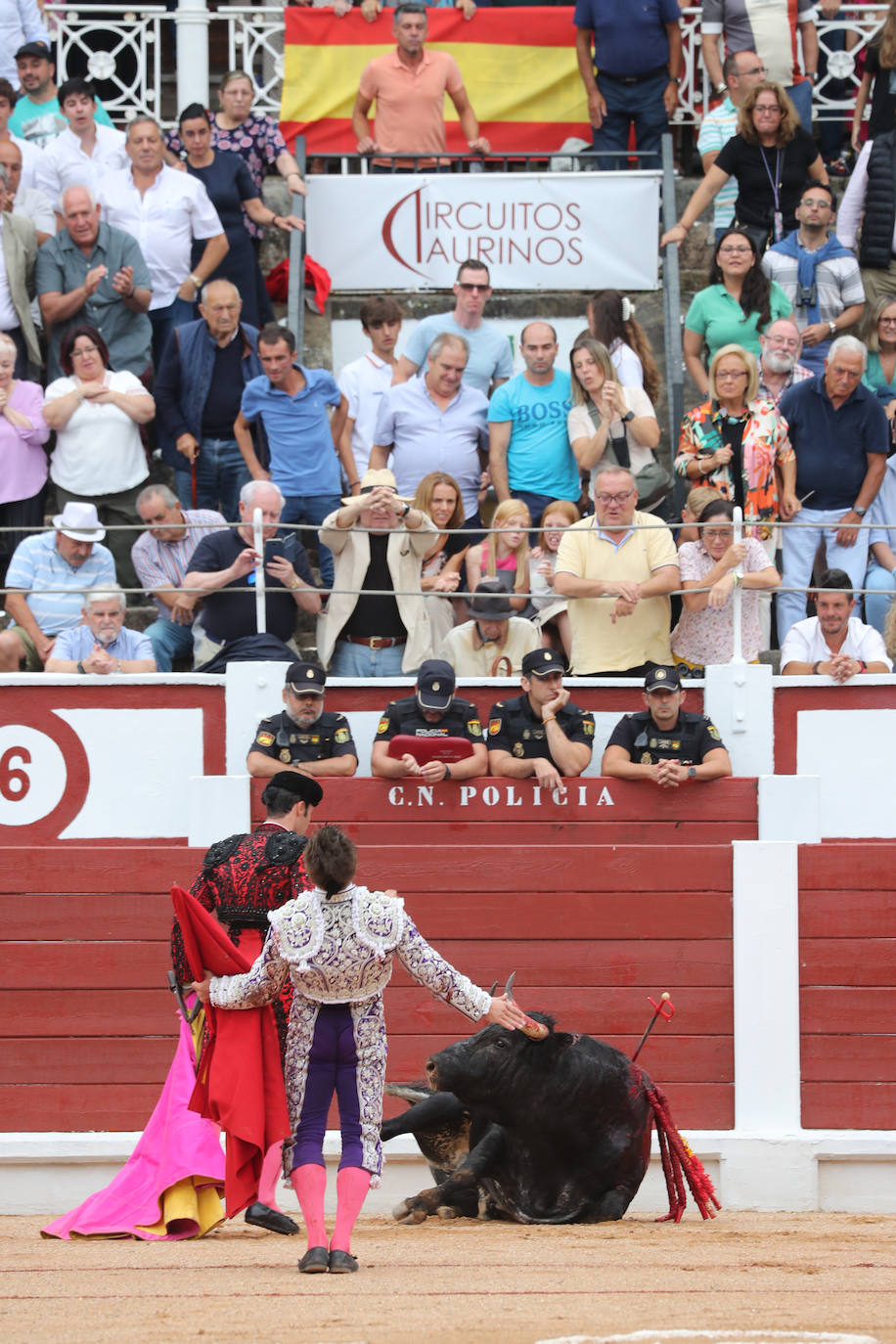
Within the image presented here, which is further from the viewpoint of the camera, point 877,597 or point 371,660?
point 877,597

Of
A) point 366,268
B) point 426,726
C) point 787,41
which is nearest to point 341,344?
point 366,268

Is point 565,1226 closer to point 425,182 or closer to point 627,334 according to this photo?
point 627,334

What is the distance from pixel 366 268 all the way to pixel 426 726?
4008 millimetres

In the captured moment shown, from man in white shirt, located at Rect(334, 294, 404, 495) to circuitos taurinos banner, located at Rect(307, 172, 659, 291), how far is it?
1.36 m

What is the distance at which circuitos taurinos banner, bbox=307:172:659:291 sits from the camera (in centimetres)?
1050

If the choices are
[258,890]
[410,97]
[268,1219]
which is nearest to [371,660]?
[258,890]

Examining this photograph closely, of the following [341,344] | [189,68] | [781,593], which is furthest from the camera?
[189,68]

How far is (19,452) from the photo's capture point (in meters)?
8.77

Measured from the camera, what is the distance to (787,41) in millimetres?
10852

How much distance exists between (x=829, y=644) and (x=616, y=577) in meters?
0.88

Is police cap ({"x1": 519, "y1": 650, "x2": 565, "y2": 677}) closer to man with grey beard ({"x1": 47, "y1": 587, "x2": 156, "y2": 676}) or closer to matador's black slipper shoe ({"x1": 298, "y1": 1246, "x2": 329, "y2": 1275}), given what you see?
→ man with grey beard ({"x1": 47, "y1": 587, "x2": 156, "y2": 676})

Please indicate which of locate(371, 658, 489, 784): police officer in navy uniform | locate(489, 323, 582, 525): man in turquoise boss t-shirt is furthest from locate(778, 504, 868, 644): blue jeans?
locate(371, 658, 489, 784): police officer in navy uniform

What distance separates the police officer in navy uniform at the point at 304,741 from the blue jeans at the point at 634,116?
461cm

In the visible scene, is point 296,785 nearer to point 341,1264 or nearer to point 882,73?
point 341,1264
